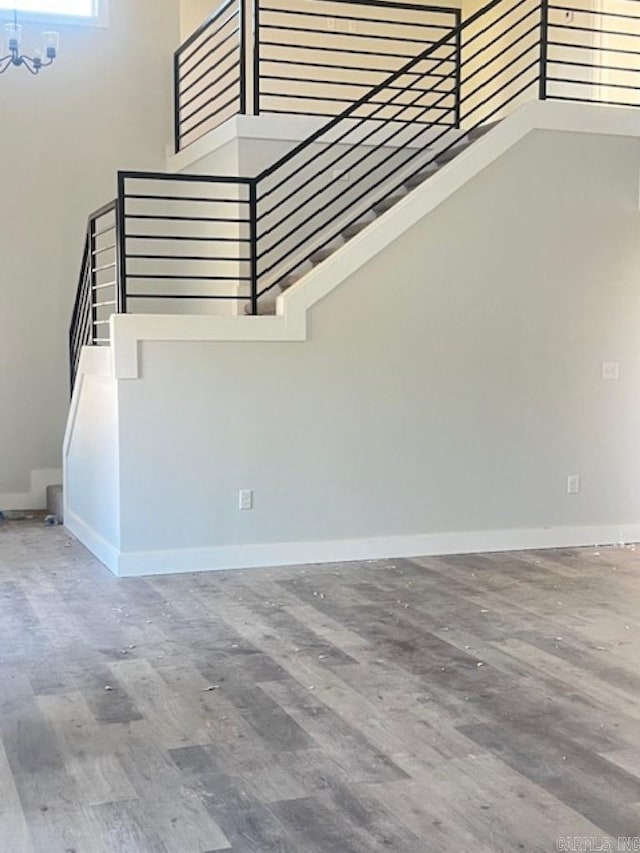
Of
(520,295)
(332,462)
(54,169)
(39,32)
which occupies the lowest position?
(332,462)

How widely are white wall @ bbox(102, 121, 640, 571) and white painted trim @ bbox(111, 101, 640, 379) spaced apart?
7 centimetres

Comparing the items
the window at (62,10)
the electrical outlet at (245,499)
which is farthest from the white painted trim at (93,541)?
the window at (62,10)

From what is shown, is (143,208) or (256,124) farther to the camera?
(143,208)

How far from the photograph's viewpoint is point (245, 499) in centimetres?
625

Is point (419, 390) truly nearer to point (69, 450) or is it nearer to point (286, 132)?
point (286, 132)

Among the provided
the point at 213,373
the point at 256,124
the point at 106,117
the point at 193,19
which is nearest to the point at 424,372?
the point at 213,373

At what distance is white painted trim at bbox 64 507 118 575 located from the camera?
20.2ft

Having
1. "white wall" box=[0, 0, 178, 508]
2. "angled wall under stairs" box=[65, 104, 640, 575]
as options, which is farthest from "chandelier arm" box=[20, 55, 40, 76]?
"angled wall under stairs" box=[65, 104, 640, 575]

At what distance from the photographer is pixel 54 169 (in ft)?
27.0

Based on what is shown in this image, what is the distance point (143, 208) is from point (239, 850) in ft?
21.1

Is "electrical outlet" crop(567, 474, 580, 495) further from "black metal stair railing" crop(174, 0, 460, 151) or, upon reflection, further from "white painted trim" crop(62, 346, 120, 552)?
"black metal stair railing" crop(174, 0, 460, 151)

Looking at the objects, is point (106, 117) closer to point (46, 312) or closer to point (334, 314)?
point (46, 312)

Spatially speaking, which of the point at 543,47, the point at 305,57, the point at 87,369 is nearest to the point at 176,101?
the point at 305,57

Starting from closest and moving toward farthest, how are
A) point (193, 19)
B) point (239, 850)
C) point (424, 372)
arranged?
point (239, 850), point (424, 372), point (193, 19)
